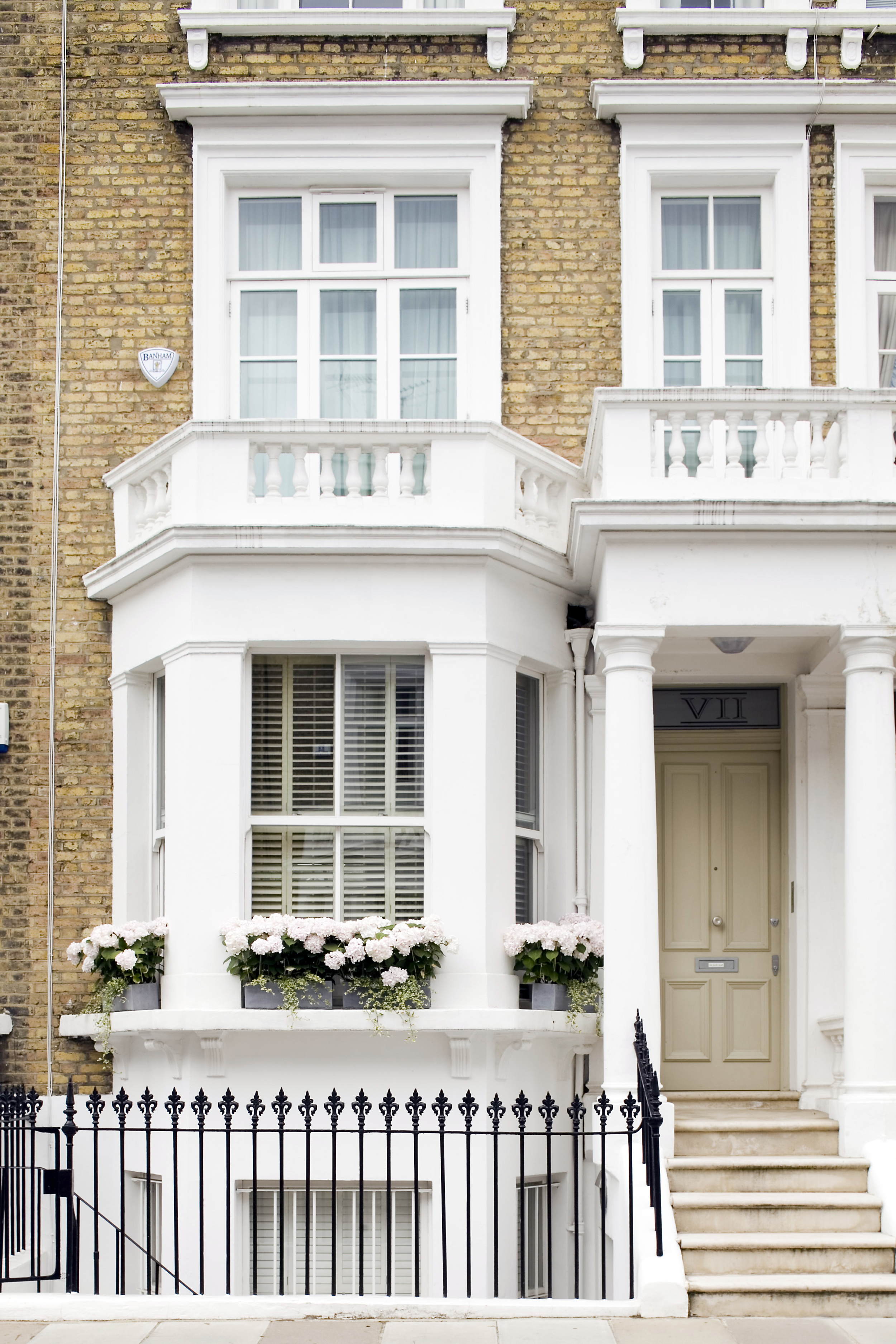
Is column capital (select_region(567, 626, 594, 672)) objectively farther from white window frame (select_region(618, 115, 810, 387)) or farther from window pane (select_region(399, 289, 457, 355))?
window pane (select_region(399, 289, 457, 355))

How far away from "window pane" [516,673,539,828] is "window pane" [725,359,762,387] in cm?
263

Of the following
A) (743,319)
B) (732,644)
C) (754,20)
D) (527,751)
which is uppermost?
(754,20)

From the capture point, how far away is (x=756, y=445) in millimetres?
9688

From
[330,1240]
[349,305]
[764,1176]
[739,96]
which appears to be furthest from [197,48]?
[764,1176]

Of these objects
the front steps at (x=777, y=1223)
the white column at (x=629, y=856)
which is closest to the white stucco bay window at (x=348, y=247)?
the white column at (x=629, y=856)

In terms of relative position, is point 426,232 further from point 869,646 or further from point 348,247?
point 869,646

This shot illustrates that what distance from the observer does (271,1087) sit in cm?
983

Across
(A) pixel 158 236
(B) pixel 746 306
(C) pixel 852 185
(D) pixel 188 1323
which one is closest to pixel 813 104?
(C) pixel 852 185

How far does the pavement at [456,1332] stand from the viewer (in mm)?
7117

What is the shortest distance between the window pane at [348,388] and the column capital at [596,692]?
2461 mm

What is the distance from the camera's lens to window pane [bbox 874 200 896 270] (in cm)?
1163

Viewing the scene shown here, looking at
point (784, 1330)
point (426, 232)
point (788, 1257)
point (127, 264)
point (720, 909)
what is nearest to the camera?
point (784, 1330)

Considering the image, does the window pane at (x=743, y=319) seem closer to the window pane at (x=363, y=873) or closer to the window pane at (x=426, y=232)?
the window pane at (x=426, y=232)

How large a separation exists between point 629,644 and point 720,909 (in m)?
2.55
